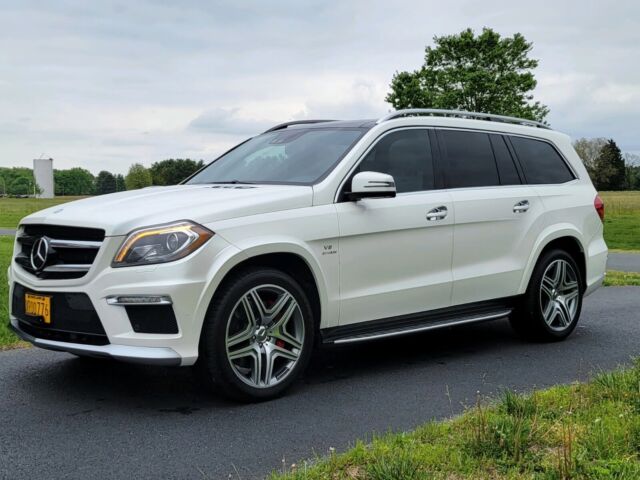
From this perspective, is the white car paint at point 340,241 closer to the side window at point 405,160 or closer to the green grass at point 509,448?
the side window at point 405,160

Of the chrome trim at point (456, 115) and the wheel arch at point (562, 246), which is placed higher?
the chrome trim at point (456, 115)

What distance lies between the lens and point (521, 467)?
10.9 feet

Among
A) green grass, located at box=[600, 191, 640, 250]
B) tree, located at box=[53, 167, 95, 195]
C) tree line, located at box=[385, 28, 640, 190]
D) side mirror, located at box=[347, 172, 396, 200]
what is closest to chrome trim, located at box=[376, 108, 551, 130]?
side mirror, located at box=[347, 172, 396, 200]

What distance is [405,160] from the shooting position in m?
5.86

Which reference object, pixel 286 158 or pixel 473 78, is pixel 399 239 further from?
pixel 473 78

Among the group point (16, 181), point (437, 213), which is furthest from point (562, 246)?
point (16, 181)

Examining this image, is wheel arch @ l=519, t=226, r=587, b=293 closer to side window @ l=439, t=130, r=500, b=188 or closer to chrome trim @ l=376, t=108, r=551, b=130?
side window @ l=439, t=130, r=500, b=188

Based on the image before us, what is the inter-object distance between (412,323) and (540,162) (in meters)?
2.36

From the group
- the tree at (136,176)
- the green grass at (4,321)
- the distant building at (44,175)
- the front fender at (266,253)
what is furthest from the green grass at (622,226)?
the distant building at (44,175)

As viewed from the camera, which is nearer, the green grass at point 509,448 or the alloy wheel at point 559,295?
the green grass at point 509,448

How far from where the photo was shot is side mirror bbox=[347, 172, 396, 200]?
5.10 metres

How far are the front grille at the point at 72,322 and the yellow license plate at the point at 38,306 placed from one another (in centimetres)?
3

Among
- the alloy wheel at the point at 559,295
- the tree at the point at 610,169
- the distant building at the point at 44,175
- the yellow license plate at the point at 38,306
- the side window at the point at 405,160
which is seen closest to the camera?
the yellow license plate at the point at 38,306

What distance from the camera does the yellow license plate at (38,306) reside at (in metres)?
4.66
